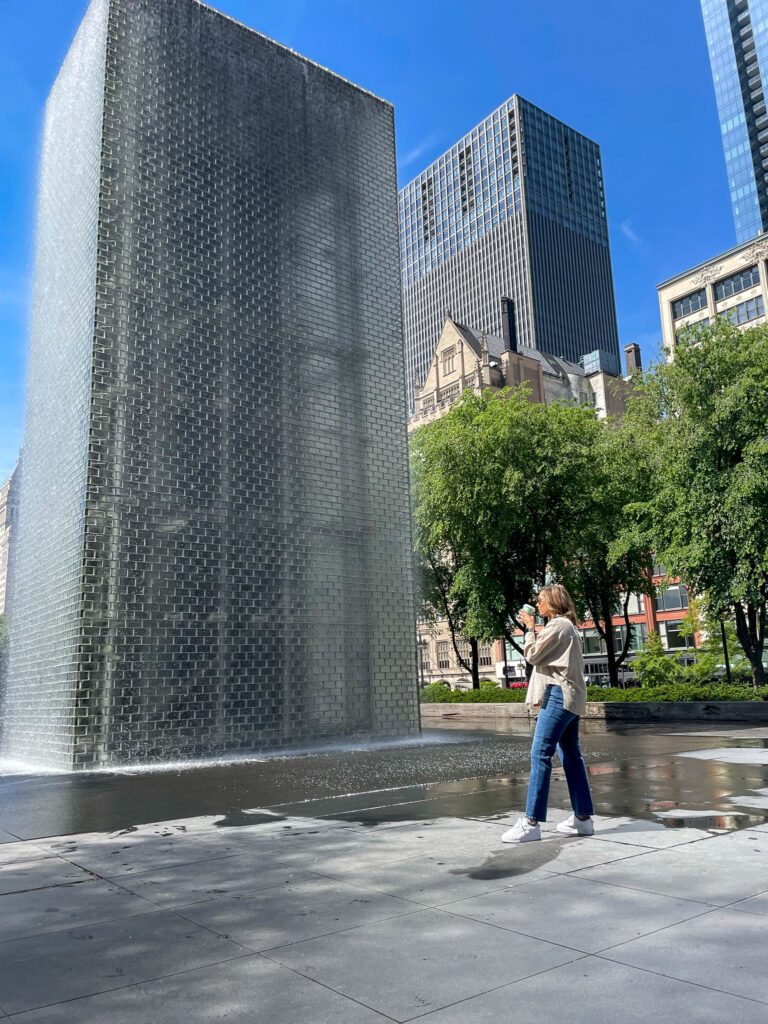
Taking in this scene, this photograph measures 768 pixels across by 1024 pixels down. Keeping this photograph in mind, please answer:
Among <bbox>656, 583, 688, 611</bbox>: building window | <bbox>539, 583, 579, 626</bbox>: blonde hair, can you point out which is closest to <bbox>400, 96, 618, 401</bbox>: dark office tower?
<bbox>656, 583, 688, 611</bbox>: building window

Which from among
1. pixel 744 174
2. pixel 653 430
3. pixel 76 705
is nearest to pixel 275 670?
pixel 76 705

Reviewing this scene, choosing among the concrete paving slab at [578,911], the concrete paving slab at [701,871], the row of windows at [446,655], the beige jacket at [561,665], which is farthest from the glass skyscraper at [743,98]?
the concrete paving slab at [578,911]

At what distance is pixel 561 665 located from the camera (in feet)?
20.1

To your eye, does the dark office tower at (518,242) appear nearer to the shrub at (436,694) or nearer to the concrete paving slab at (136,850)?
the shrub at (436,694)

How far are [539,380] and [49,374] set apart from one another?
93.6 metres

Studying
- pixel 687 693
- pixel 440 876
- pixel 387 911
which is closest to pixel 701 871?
pixel 440 876

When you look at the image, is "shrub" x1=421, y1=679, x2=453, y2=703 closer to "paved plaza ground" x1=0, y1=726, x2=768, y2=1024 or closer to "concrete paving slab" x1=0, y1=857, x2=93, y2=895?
"paved plaza ground" x1=0, y1=726, x2=768, y2=1024

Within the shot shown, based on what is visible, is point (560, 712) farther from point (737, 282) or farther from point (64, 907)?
point (737, 282)

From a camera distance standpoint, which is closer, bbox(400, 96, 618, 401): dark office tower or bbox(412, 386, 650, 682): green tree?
bbox(412, 386, 650, 682): green tree

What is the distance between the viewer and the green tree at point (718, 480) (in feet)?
70.6

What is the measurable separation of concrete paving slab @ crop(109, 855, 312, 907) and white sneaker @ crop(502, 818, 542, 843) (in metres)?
1.64

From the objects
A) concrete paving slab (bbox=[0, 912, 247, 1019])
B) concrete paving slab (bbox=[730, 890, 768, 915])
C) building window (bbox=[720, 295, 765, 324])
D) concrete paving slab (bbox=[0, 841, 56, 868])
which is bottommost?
concrete paving slab (bbox=[0, 841, 56, 868])

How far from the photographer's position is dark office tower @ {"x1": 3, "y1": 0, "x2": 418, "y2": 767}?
15.0 m

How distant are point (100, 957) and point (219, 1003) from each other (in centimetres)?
92
